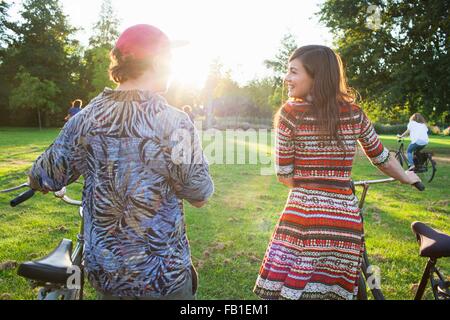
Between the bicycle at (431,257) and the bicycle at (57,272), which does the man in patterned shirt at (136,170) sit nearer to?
the bicycle at (57,272)

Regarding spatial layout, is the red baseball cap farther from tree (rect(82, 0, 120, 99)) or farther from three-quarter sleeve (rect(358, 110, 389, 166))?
tree (rect(82, 0, 120, 99))

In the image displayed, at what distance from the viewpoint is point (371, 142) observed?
229cm

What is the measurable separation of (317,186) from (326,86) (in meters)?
0.54

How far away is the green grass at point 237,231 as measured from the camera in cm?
433

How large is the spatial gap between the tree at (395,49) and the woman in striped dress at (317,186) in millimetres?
21483

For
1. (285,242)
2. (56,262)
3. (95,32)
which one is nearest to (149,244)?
(56,262)

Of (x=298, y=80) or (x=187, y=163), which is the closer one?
(x=187, y=163)

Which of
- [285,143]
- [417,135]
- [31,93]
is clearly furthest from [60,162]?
[31,93]

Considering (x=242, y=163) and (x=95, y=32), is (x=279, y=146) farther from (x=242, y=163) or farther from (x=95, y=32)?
(x=95, y=32)

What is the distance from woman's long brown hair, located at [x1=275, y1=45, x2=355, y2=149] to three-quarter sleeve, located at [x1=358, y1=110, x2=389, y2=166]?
18cm

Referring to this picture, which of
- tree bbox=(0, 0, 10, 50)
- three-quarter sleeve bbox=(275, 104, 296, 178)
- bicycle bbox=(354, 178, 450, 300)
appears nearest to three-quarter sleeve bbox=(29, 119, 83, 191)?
three-quarter sleeve bbox=(275, 104, 296, 178)

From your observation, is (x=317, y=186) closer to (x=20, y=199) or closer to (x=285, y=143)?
(x=285, y=143)

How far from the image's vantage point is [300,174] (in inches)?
86.4
